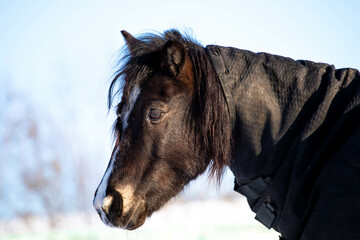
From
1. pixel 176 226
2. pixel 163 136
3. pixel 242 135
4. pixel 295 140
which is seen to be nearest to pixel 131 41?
pixel 163 136

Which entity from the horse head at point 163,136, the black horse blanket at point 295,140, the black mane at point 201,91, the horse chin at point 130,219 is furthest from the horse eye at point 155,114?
the horse chin at point 130,219

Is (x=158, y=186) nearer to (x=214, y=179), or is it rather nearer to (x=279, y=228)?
(x=214, y=179)

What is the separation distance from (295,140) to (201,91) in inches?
27.9

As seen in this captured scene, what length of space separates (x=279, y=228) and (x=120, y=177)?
1.06 meters

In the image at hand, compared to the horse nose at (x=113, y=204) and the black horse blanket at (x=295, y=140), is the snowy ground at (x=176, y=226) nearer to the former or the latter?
the horse nose at (x=113, y=204)

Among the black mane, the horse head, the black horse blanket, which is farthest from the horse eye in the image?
the black horse blanket

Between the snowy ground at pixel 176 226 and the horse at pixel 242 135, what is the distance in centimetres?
45

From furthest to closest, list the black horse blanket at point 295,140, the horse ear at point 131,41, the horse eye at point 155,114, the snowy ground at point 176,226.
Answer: the snowy ground at point 176,226 < the horse ear at point 131,41 < the horse eye at point 155,114 < the black horse blanket at point 295,140

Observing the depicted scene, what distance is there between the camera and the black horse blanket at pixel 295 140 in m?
2.07

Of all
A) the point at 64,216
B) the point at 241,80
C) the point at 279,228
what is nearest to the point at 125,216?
the point at 279,228

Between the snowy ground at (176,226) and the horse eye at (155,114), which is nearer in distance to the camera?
the horse eye at (155,114)

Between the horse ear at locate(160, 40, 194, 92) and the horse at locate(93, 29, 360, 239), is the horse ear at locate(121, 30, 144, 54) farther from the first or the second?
the horse ear at locate(160, 40, 194, 92)

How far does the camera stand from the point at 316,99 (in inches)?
94.4

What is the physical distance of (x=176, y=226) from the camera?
757 centimetres
